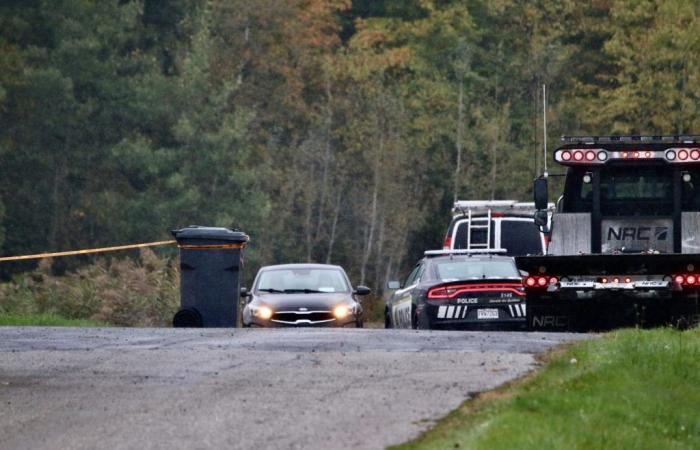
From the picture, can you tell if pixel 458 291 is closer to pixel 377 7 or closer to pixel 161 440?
pixel 161 440

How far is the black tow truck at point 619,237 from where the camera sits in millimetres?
25031

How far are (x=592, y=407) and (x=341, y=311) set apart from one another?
13.5 m

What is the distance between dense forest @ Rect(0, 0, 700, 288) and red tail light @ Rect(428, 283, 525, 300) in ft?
128

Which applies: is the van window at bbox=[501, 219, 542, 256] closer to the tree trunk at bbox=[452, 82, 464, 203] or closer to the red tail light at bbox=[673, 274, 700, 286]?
the red tail light at bbox=[673, 274, 700, 286]

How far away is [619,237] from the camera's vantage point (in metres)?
26.9

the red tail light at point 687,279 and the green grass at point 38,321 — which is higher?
the red tail light at point 687,279

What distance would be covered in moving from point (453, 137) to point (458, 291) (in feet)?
150

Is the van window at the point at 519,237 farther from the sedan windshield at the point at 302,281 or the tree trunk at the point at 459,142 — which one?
the tree trunk at the point at 459,142

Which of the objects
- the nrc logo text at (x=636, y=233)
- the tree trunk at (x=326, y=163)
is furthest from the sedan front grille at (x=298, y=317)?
the tree trunk at (x=326, y=163)

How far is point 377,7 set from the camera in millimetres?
89562

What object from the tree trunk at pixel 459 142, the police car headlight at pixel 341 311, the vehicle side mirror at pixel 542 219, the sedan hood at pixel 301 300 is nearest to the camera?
the vehicle side mirror at pixel 542 219

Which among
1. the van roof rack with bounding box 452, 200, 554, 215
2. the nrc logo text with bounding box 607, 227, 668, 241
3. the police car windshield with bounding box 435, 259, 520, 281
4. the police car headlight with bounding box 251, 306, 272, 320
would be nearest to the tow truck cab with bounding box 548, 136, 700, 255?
the nrc logo text with bounding box 607, 227, 668, 241

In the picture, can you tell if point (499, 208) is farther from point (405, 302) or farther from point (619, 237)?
point (619, 237)

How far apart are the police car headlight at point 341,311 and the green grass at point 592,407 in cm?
957
